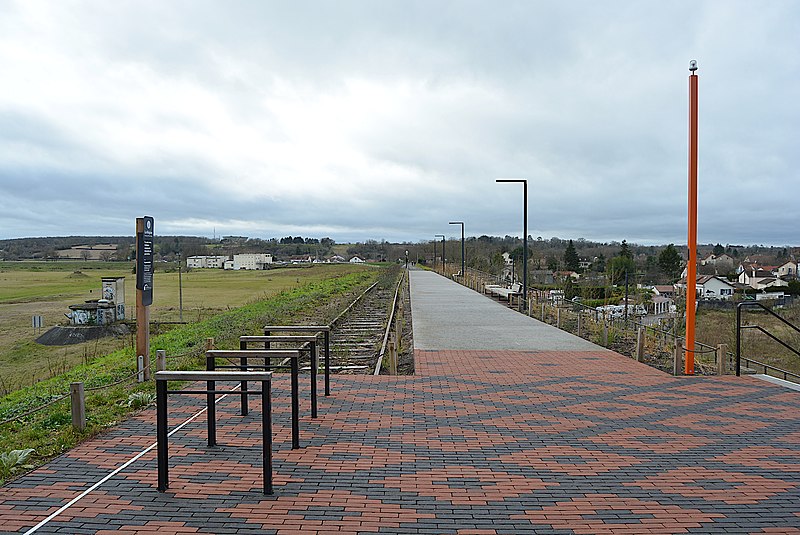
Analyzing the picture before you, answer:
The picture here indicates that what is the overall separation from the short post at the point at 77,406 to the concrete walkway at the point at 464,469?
1.16 ft

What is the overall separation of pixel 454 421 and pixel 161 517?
3494 millimetres

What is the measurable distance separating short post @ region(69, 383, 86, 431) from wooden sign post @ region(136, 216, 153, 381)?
2.53m

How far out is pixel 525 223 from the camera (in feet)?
76.1

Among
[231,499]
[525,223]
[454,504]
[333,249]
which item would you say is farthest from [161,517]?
[333,249]

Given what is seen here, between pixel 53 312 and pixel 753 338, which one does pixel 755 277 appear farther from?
pixel 53 312

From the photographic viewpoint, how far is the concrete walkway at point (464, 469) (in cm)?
427

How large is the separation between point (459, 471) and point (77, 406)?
3.98 meters

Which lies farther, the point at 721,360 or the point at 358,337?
the point at 358,337

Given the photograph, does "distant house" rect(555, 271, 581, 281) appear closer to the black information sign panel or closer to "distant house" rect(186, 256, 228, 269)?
the black information sign panel

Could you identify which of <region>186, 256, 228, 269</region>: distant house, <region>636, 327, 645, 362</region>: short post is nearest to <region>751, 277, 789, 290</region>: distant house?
<region>636, 327, 645, 362</region>: short post

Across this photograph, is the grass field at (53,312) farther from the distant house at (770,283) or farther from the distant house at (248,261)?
the distant house at (248,261)

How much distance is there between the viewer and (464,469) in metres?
5.31

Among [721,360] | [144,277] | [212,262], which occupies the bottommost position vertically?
[721,360]

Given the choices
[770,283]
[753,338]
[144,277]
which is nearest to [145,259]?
[144,277]
